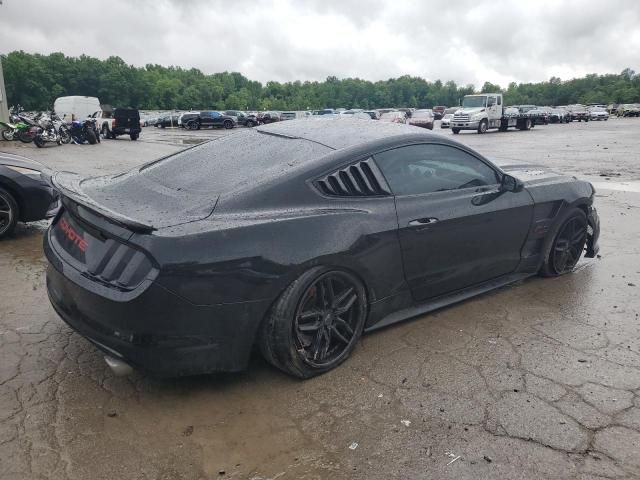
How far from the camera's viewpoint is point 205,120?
42.4 metres

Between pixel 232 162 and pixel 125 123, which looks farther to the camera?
pixel 125 123

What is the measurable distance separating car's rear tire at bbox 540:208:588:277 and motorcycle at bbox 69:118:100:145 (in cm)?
2289

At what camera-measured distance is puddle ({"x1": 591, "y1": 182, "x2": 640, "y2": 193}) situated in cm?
930

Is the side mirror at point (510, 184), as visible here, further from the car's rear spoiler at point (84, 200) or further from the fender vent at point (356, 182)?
the car's rear spoiler at point (84, 200)

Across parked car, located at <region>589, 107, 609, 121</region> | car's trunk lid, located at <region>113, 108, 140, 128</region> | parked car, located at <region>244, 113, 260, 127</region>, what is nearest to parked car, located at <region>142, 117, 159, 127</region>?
parked car, located at <region>244, 113, 260, 127</region>

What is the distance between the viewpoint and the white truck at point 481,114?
1149 inches

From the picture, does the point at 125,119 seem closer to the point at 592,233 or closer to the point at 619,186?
the point at 619,186

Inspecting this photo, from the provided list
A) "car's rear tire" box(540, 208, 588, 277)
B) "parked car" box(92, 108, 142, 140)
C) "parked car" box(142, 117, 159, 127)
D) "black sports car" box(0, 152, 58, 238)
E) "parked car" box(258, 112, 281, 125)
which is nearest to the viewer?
"car's rear tire" box(540, 208, 588, 277)

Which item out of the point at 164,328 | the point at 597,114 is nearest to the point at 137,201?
the point at 164,328

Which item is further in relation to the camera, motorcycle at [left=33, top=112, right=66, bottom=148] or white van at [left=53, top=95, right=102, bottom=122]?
white van at [left=53, top=95, right=102, bottom=122]

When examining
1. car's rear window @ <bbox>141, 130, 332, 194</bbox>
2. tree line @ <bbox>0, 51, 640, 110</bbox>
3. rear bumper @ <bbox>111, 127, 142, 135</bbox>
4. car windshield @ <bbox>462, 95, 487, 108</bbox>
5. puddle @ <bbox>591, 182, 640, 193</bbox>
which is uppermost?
tree line @ <bbox>0, 51, 640, 110</bbox>

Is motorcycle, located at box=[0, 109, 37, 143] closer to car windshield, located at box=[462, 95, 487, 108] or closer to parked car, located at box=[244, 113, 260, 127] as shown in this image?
car windshield, located at box=[462, 95, 487, 108]

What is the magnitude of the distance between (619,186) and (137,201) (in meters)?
9.52

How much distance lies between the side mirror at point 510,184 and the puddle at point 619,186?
6392mm
